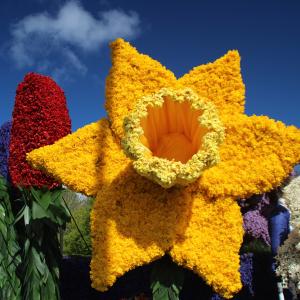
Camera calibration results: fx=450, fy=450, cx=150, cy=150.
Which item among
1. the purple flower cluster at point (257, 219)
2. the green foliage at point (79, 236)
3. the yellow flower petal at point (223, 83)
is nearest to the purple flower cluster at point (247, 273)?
the purple flower cluster at point (257, 219)

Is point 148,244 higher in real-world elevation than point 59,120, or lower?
lower

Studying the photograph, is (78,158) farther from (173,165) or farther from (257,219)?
(257,219)

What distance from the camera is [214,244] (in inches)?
156

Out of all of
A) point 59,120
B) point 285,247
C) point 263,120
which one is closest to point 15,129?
point 59,120

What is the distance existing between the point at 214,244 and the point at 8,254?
192 centimetres

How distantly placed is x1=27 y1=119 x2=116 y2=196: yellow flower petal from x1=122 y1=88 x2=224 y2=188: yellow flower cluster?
0.64 meters

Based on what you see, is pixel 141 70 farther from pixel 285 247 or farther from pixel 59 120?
pixel 285 247

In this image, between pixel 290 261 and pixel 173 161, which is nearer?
pixel 173 161

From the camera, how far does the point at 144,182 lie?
4.26 metres

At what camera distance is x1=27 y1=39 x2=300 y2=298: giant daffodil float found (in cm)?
388

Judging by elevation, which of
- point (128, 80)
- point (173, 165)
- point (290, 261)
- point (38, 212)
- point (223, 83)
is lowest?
point (290, 261)

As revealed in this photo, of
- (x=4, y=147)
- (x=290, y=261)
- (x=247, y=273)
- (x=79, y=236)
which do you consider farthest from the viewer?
(x=79, y=236)

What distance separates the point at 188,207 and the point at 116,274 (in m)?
0.88

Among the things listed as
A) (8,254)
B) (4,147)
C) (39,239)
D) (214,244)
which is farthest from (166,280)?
(4,147)
